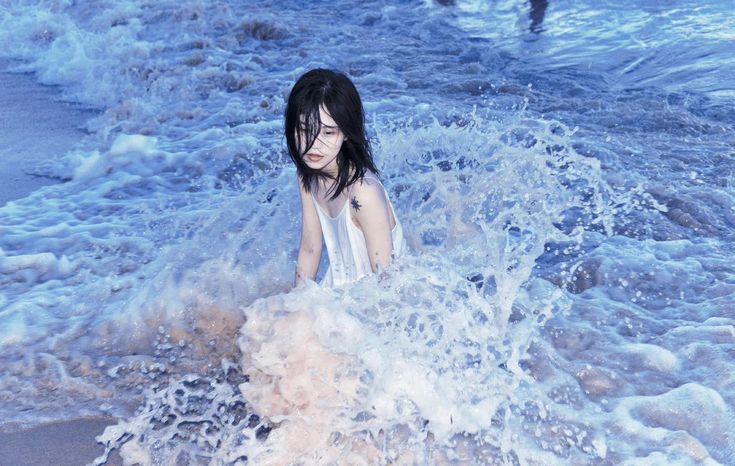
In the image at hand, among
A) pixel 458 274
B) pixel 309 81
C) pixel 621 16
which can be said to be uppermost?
pixel 309 81

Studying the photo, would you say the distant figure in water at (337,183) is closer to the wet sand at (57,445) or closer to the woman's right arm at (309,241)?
the woman's right arm at (309,241)

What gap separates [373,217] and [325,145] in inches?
14.5

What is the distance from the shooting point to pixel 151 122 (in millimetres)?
7172

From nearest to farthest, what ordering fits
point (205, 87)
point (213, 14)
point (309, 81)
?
1. point (309, 81)
2. point (205, 87)
3. point (213, 14)

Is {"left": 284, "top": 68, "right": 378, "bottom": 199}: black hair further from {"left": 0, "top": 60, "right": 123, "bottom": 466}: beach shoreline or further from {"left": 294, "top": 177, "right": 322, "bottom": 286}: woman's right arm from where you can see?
{"left": 0, "top": 60, "right": 123, "bottom": 466}: beach shoreline

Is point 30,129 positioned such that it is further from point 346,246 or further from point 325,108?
point 325,108

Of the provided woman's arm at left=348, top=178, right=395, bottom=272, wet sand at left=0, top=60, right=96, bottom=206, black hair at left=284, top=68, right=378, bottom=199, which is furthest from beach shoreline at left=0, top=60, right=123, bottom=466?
black hair at left=284, top=68, right=378, bottom=199

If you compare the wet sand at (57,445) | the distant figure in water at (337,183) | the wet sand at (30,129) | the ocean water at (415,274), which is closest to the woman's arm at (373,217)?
the distant figure in water at (337,183)

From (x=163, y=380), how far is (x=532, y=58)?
5.93 metres

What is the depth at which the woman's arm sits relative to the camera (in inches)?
133

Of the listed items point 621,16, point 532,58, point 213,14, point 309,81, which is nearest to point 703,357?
point 309,81

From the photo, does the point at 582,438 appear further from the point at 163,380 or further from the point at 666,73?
the point at 666,73

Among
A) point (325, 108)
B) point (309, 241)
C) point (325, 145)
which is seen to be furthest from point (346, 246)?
point (325, 108)

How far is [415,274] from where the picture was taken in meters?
3.50
